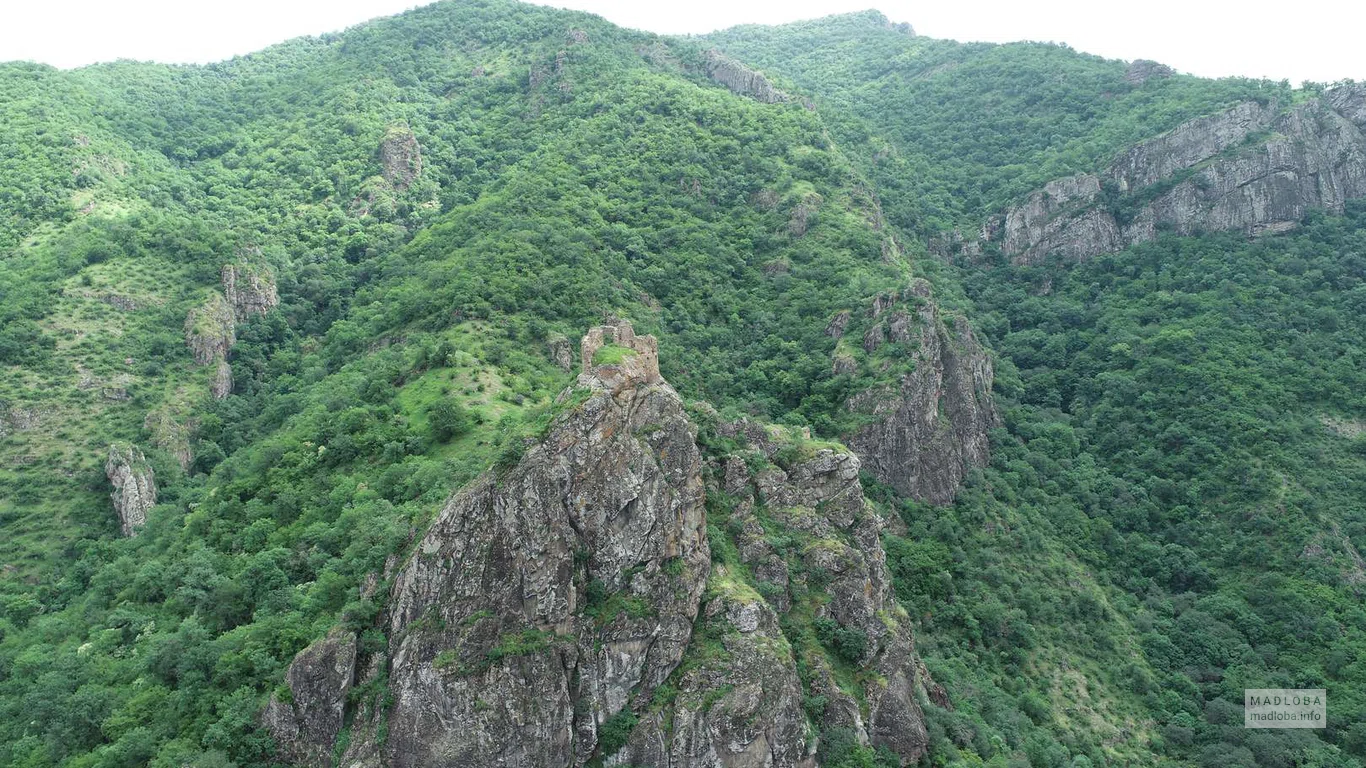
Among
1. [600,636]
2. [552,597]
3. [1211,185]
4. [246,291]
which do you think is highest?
[246,291]

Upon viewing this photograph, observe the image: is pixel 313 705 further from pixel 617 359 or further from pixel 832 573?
pixel 832 573

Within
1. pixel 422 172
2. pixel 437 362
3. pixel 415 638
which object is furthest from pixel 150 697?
pixel 422 172

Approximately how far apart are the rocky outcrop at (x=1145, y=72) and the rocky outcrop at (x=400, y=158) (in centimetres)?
14990

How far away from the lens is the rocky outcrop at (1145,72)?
593 ft

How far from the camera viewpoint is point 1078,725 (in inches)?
2869

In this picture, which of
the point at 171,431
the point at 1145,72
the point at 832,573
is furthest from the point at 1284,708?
the point at 1145,72

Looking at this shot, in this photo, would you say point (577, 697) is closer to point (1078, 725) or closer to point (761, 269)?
point (1078, 725)

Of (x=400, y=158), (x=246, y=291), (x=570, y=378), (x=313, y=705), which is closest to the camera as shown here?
(x=313, y=705)

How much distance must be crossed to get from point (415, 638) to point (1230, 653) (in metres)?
79.3

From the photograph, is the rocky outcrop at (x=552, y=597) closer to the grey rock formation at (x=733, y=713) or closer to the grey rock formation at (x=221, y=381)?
the grey rock formation at (x=733, y=713)

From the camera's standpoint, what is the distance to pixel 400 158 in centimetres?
14225

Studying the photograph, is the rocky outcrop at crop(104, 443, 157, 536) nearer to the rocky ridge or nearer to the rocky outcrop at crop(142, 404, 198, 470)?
the rocky outcrop at crop(142, 404, 198, 470)

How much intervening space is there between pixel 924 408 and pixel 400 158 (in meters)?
98.2

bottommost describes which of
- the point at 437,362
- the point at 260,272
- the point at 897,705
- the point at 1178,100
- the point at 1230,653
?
the point at 1230,653
